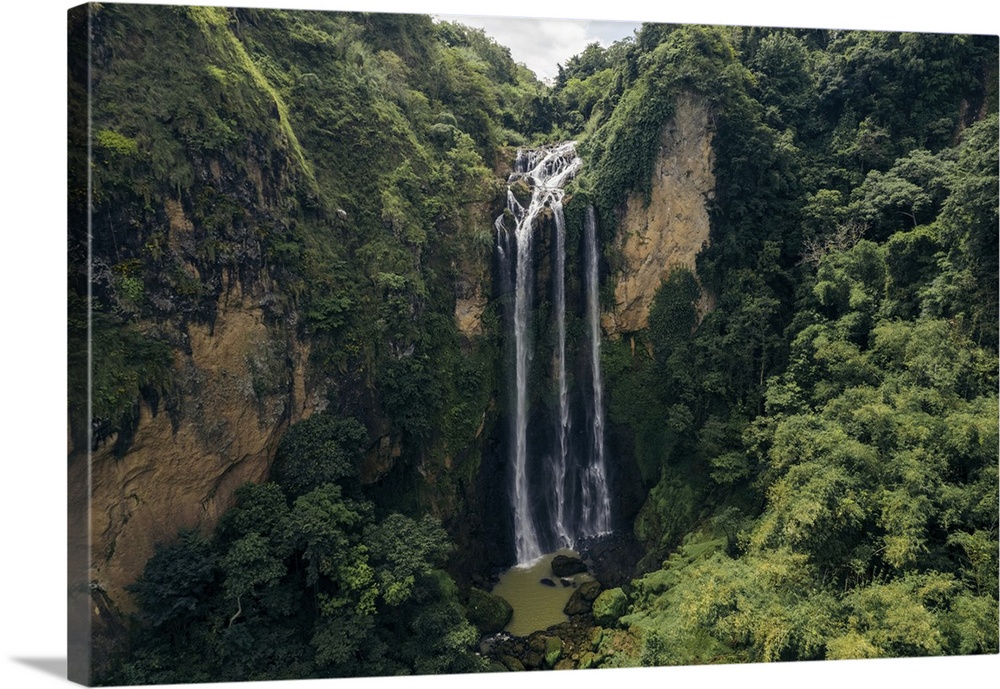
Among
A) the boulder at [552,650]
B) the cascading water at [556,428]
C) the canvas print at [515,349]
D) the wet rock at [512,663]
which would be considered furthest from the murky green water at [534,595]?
the wet rock at [512,663]

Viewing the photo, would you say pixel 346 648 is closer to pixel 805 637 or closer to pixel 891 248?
pixel 805 637

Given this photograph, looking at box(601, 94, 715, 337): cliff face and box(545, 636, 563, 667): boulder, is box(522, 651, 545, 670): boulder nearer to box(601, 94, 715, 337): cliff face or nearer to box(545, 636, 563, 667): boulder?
box(545, 636, 563, 667): boulder

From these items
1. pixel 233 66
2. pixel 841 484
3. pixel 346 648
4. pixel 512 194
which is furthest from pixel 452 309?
pixel 841 484

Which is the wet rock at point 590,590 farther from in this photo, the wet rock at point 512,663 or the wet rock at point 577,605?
the wet rock at point 512,663

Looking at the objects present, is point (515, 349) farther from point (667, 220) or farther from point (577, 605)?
point (577, 605)

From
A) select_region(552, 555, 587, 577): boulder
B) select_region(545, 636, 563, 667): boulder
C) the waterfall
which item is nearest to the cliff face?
the waterfall
